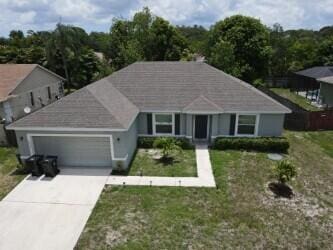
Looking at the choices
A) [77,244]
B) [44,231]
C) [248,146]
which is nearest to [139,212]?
[77,244]

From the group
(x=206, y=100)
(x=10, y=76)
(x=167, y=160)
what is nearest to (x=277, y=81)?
(x=206, y=100)

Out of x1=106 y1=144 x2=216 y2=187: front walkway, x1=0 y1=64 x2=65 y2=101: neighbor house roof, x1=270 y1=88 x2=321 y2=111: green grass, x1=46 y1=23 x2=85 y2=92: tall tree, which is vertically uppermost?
x1=46 y1=23 x2=85 y2=92: tall tree

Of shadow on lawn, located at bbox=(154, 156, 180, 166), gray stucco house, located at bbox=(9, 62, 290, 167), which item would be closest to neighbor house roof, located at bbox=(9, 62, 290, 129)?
gray stucco house, located at bbox=(9, 62, 290, 167)

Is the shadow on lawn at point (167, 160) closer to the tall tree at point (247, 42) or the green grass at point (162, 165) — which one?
the green grass at point (162, 165)

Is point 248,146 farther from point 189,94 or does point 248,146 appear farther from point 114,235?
point 114,235

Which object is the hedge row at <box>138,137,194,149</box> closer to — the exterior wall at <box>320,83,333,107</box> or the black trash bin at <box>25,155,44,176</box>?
the black trash bin at <box>25,155,44,176</box>

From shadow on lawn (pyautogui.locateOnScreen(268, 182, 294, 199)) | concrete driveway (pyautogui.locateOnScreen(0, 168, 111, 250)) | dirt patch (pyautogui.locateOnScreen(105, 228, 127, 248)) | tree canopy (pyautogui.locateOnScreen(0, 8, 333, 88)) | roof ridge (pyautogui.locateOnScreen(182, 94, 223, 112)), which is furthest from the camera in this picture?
tree canopy (pyautogui.locateOnScreen(0, 8, 333, 88))

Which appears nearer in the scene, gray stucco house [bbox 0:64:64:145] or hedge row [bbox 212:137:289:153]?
hedge row [bbox 212:137:289:153]
